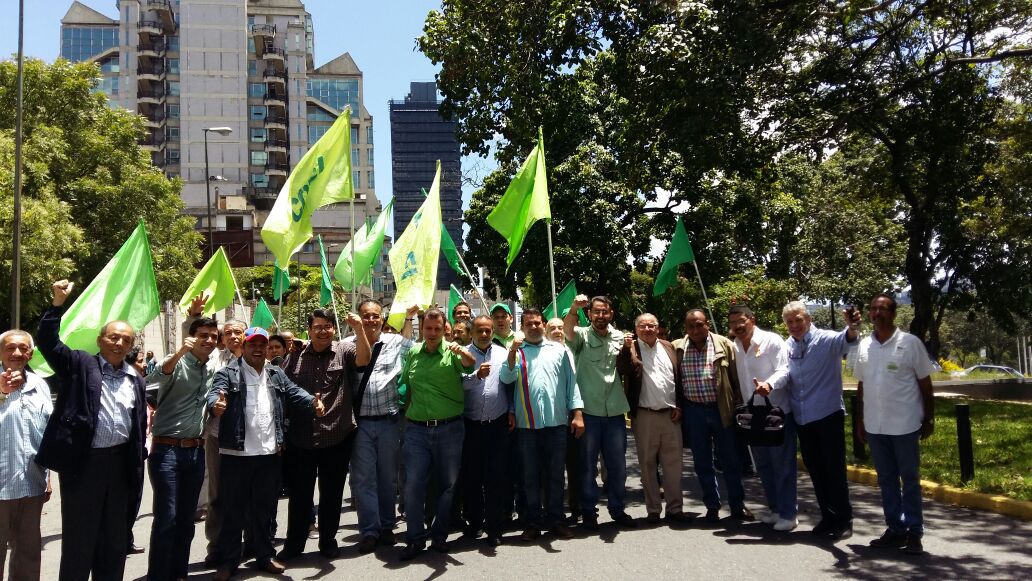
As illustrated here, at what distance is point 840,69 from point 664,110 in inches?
113

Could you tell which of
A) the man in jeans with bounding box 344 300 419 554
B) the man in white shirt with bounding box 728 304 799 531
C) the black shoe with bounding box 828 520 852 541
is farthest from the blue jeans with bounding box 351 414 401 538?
the black shoe with bounding box 828 520 852 541

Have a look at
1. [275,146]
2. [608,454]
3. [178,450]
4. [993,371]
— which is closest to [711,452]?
[608,454]

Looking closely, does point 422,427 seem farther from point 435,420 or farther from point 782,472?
point 782,472

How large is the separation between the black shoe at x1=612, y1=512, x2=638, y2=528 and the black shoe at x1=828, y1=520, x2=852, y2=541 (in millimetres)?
1615

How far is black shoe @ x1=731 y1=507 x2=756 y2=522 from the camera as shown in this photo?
7.72 m

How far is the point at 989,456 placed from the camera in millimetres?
10594

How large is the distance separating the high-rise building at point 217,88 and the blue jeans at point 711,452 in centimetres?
7004

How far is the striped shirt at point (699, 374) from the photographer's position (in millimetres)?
7934

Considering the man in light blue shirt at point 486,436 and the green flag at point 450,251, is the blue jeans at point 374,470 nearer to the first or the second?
the man in light blue shirt at point 486,436

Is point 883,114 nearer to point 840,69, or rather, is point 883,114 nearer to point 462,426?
point 840,69

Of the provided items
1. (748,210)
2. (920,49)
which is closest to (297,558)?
(920,49)

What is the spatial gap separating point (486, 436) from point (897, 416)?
10.7ft

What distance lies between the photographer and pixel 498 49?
46.5ft

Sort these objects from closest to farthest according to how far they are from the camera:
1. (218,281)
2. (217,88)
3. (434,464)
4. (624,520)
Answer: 1. (434,464)
2. (624,520)
3. (218,281)
4. (217,88)
